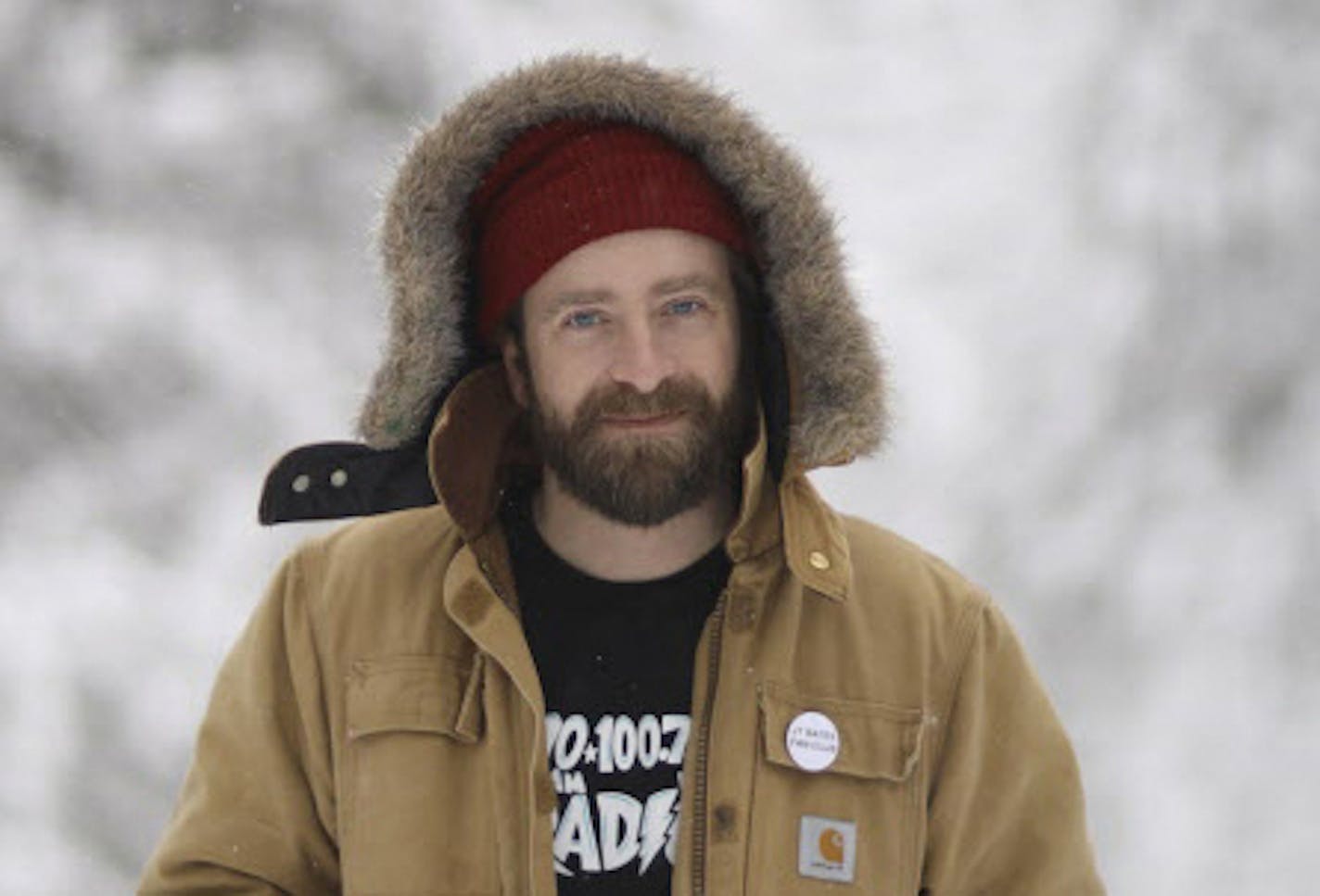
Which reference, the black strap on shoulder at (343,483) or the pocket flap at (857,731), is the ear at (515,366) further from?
the pocket flap at (857,731)

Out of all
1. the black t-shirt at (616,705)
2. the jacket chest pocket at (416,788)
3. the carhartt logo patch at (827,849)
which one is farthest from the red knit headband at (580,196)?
the carhartt logo patch at (827,849)

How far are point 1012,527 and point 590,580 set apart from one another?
223cm

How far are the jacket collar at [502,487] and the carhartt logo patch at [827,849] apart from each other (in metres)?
0.28

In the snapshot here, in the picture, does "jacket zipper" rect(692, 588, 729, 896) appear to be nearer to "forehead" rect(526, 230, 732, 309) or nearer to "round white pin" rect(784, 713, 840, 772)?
"round white pin" rect(784, 713, 840, 772)

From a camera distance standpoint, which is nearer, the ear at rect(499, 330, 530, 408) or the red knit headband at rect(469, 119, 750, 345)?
the red knit headband at rect(469, 119, 750, 345)

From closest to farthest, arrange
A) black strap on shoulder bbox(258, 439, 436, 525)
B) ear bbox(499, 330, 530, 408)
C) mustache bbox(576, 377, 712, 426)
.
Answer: mustache bbox(576, 377, 712, 426) → black strap on shoulder bbox(258, 439, 436, 525) → ear bbox(499, 330, 530, 408)

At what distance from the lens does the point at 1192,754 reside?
395cm

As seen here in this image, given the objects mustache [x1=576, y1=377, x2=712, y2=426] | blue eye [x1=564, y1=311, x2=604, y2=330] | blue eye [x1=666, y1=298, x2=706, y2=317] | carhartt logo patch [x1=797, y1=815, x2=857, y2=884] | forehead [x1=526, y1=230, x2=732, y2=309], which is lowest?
carhartt logo patch [x1=797, y1=815, x2=857, y2=884]

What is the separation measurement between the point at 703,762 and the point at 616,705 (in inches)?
5.3

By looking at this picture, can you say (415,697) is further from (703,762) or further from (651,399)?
(651,399)

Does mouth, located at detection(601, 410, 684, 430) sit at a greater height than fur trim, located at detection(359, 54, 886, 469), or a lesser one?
lesser

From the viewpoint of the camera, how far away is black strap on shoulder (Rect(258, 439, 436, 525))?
2.23 m

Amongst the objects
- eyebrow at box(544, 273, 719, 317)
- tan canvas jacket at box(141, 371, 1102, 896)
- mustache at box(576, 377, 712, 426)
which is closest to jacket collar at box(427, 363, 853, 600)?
tan canvas jacket at box(141, 371, 1102, 896)

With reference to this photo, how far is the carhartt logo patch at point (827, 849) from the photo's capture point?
2.03 meters
